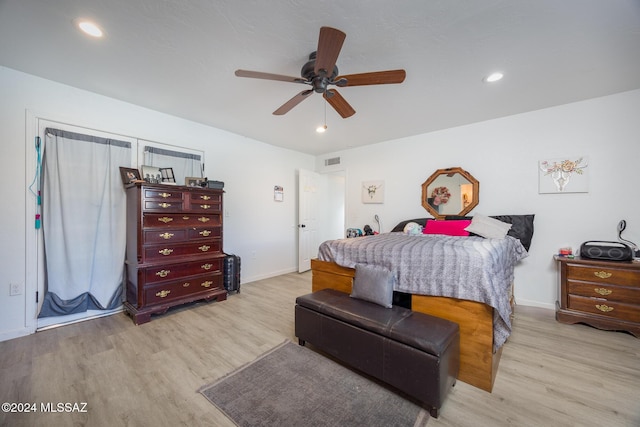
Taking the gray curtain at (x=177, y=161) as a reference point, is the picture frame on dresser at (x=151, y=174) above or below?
below

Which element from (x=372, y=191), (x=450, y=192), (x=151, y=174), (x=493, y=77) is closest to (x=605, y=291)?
(x=450, y=192)

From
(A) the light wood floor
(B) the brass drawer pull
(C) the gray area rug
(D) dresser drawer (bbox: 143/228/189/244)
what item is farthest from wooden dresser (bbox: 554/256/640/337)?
(D) dresser drawer (bbox: 143/228/189/244)

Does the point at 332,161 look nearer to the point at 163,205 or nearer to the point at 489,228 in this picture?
the point at 489,228

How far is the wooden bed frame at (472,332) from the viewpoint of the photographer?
5.68 ft

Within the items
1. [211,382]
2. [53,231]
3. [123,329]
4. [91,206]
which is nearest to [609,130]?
[211,382]

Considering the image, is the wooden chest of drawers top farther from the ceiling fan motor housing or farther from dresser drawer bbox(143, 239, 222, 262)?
the ceiling fan motor housing

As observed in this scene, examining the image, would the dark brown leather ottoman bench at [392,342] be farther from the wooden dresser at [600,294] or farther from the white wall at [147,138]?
the white wall at [147,138]

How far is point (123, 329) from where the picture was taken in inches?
103

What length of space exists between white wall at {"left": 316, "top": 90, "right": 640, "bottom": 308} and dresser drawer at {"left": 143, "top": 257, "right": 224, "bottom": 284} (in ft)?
11.2

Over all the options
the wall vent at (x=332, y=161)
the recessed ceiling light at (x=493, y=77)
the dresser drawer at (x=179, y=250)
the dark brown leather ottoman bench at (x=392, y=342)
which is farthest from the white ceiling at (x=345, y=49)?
the wall vent at (x=332, y=161)

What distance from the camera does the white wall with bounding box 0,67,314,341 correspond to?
241 centimetres

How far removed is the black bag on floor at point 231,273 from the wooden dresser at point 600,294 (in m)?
4.24

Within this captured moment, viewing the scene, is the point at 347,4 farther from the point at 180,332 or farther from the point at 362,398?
the point at 180,332

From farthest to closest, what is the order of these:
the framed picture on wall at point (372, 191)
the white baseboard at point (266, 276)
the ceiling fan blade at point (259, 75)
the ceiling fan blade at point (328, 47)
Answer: the framed picture on wall at point (372, 191) → the white baseboard at point (266, 276) → the ceiling fan blade at point (259, 75) → the ceiling fan blade at point (328, 47)
